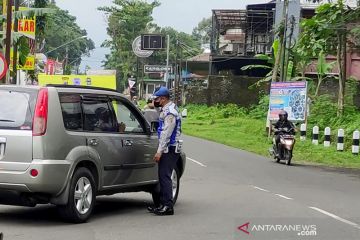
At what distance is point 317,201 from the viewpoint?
1149 centimetres

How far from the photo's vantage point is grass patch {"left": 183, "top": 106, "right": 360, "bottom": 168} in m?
22.3

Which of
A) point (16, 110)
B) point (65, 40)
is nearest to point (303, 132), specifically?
point (16, 110)

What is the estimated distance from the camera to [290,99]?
27.5 metres

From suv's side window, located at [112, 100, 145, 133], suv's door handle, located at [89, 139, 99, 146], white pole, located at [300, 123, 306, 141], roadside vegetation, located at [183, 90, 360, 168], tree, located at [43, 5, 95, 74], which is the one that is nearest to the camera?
suv's door handle, located at [89, 139, 99, 146]

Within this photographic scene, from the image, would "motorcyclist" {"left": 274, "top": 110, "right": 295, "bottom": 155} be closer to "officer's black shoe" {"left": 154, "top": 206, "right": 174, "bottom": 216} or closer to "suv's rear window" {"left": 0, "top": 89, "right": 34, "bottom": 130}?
"officer's black shoe" {"left": 154, "top": 206, "right": 174, "bottom": 216}

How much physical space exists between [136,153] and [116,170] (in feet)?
1.83

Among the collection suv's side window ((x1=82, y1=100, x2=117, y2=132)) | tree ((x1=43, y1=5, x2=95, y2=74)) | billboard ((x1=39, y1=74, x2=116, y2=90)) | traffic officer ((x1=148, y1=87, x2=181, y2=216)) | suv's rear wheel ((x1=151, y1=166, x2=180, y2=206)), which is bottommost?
suv's rear wheel ((x1=151, y1=166, x2=180, y2=206))

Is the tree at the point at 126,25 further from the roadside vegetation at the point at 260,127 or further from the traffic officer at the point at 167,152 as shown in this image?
the traffic officer at the point at 167,152

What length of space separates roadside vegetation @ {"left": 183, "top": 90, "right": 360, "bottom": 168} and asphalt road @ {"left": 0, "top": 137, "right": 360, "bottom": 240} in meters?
7.17

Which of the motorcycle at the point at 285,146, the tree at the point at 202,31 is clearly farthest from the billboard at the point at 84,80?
the tree at the point at 202,31

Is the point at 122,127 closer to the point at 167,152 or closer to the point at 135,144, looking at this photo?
the point at 135,144

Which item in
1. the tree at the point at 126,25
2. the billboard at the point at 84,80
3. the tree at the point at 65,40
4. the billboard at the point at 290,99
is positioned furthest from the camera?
the tree at the point at 65,40

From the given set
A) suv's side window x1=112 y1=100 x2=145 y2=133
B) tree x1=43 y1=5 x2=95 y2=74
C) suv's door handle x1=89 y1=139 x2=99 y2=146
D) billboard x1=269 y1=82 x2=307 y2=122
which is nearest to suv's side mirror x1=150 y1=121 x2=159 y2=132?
suv's side window x1=112 y1=100 x2=145 y2=133

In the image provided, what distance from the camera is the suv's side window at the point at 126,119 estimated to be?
30.9 feet
